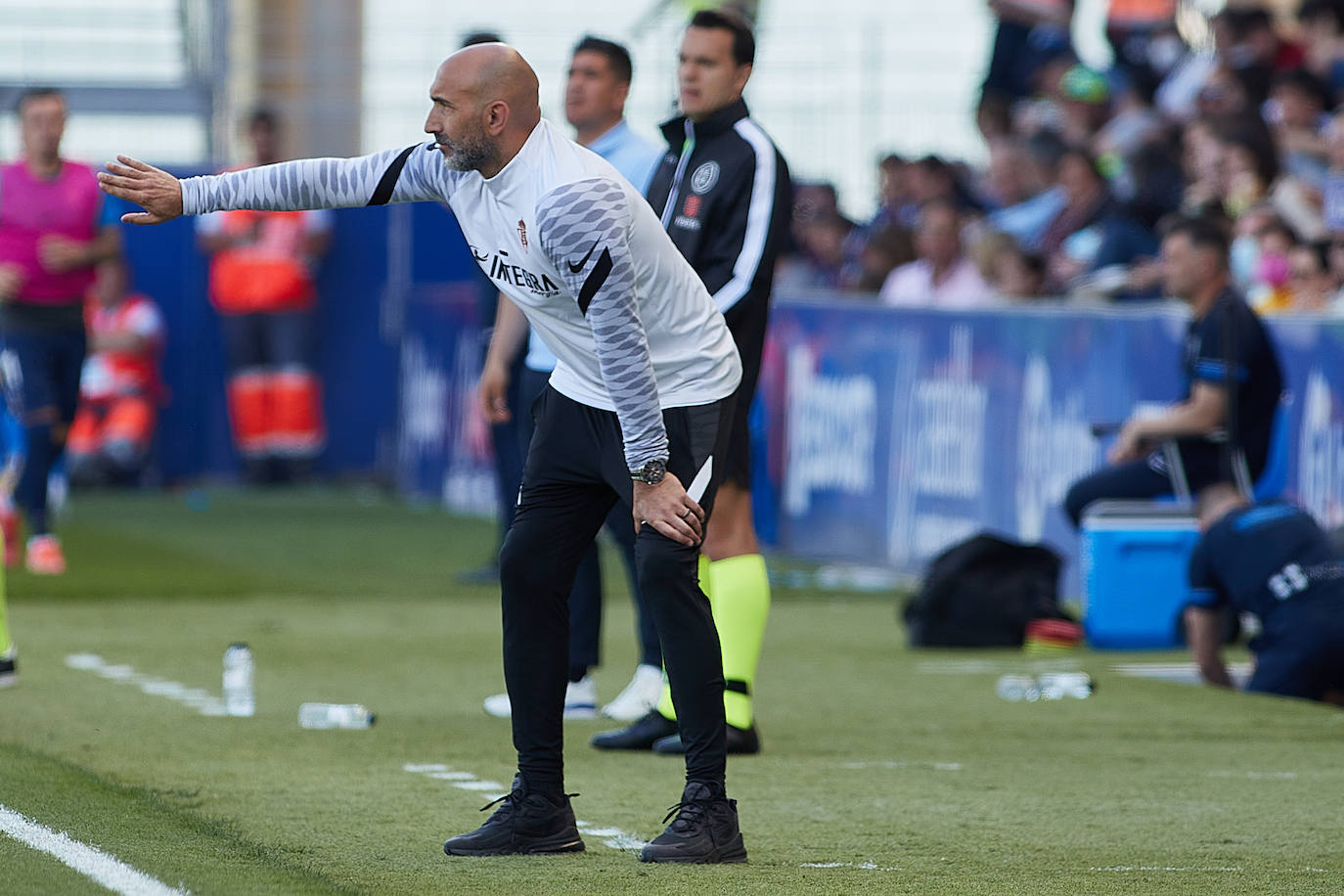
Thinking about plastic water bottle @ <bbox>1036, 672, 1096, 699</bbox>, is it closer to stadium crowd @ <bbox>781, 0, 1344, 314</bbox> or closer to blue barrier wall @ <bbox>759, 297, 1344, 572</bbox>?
blue barrier wall @ <bbox>759, 297, 1344, 572</bbox>

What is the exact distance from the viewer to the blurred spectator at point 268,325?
1941cm

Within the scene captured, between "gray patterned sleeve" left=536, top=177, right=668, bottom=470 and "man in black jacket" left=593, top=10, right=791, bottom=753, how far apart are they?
1.89 meters

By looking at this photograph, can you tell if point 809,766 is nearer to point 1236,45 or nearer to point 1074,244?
point 1074,244

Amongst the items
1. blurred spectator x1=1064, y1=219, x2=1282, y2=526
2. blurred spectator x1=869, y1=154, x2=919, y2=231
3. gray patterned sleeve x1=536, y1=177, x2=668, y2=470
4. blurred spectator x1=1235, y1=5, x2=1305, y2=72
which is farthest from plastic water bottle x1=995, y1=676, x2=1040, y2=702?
blurred spectator x1=869, y1=154, x2=919, y2=231

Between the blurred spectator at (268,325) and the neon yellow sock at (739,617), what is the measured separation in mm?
12711

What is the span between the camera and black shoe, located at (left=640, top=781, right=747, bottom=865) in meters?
5.23

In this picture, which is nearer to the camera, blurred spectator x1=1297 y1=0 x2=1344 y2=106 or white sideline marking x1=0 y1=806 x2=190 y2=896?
white sideline marking x1=0 y1=806 x2=190 y2=896

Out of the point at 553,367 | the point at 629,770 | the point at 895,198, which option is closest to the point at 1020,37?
the point at 895,198

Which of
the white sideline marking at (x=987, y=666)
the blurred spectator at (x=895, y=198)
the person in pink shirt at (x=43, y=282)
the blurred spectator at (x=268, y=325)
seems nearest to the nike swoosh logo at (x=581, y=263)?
the white sideline marking at (x=987, y=666)

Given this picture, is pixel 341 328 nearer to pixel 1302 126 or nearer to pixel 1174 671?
pixel 1302 126

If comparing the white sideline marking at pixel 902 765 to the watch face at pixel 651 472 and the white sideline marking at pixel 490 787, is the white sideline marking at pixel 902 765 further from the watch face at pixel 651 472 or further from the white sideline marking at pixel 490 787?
the watch face at pixel 651 472

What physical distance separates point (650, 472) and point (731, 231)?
199 centimetres

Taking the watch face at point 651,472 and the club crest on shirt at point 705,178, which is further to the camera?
the club crest on shirt at point 705,178

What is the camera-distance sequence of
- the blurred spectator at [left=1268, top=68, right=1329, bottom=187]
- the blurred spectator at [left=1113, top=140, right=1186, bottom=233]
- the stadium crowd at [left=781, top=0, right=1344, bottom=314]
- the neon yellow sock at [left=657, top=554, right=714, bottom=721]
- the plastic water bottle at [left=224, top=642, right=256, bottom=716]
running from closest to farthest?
the neon yellow sock at [left=657, top=554, right=714, bottom=721], the plastic water bottle at [left=224, top=642, right=256, bottom=716], the stadium crowd at [left=781, top=0, right=1344, bottom=314], the blurred spectator at [left=1268, top=68, right=1329, bottom=187], the blurred spectator at [left=1113, top=140, right=1186, bottom=233]
